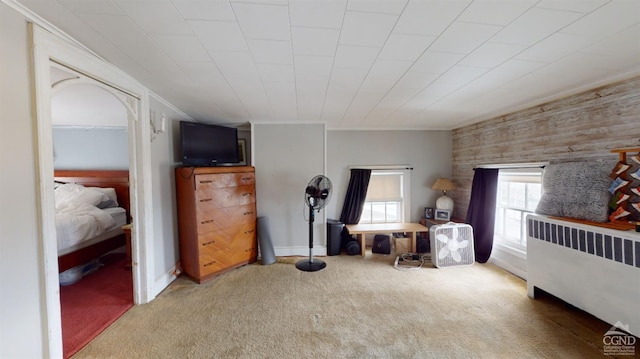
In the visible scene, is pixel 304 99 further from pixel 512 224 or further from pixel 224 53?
pixel 512 224

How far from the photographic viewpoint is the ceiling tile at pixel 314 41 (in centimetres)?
131

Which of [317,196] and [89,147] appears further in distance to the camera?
[89,147]

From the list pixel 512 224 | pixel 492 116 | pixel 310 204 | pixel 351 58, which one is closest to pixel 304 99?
pixel 351 58

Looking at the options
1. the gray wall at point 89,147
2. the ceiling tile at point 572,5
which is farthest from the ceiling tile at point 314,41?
the gray wall at point 89,147

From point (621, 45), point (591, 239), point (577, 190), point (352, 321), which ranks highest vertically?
point (621, 45)

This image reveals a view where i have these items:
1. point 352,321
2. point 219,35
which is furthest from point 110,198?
point 352,321

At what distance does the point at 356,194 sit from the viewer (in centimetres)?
403

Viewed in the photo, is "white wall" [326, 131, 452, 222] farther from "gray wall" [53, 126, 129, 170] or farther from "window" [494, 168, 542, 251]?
"gray wall" [53, 126, 129, 170]

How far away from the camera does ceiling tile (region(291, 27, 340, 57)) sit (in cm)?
131

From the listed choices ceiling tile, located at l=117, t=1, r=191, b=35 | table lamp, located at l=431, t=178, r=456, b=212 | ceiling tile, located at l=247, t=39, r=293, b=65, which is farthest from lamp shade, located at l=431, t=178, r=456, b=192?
ceiling tile, located at l=117, t=1, r=191, b=35

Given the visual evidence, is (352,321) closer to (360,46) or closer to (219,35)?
(360,46)

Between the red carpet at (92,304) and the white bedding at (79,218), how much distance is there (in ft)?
1.58

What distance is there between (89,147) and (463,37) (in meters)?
5.30

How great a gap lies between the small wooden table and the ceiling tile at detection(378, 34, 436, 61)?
265cm
